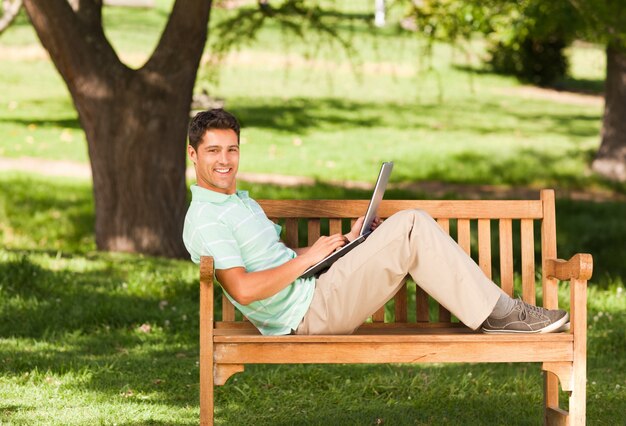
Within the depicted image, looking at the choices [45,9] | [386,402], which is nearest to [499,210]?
[386,402]

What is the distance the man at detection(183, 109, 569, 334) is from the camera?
171 inches

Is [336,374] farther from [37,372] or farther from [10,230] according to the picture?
[10,230]

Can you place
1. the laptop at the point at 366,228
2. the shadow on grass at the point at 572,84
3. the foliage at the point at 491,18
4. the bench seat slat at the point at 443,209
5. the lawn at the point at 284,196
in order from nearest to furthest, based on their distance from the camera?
the laptop at the point at 366,228 < the bench seat slat at the point at 443,209 < the lawn at the point at 284,196 < the foliage at the point at 491,18 < the shadow on grass at the point at 572,84

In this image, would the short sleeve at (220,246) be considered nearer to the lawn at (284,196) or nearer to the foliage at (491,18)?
the lawn at (284,196)

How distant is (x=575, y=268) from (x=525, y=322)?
0.31m

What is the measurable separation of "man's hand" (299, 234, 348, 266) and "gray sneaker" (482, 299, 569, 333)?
28.4 inches

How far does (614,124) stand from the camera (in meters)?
16.2

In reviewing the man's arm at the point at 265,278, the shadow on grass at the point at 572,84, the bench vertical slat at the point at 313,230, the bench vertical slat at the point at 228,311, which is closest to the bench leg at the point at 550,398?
the bench vertical slat at the point at 313,230

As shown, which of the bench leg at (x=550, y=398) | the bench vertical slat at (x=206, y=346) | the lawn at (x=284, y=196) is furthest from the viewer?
the lawn at (x=284, y=196)

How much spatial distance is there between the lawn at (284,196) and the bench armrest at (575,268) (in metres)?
0.84

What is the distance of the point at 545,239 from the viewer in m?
4.99

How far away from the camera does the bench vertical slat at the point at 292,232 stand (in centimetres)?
509

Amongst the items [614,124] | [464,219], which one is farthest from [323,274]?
[614,124]

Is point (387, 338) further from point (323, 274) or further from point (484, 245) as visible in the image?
point (484, 245)
